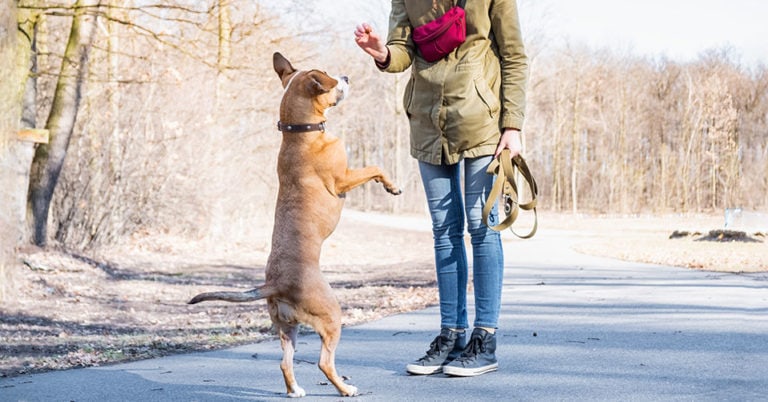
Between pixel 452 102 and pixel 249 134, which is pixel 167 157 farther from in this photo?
pixel 452 102

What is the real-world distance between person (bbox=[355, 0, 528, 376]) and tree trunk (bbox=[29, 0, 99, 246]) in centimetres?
943

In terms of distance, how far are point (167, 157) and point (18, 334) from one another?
10.2 m

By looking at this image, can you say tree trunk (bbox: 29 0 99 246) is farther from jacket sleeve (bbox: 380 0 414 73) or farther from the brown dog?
the brown dog

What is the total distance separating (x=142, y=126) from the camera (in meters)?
16.2

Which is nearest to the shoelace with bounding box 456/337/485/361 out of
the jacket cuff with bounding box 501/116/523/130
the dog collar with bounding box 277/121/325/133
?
the jacket cuff with bounding box 501/116/523/130

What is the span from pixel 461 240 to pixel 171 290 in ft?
25.2

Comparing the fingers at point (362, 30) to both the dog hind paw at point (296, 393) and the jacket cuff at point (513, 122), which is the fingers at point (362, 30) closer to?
the jacket cuff at point (513, 122)

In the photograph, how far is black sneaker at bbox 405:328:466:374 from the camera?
473 centimetres

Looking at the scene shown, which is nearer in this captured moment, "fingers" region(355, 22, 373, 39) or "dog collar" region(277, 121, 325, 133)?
"dog collar" region(277, 121, 325, 133)

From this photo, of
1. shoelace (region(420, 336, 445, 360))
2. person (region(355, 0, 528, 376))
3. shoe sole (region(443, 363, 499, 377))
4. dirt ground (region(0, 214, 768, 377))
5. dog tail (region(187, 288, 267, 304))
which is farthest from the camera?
dirt ground (region(0, 214, 768, 377))

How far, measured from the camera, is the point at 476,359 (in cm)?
465

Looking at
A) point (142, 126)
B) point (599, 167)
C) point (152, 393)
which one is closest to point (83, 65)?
point (142, 126)

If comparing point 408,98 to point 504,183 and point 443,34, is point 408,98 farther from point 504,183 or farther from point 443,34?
point 504,183

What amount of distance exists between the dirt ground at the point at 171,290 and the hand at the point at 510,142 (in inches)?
108
